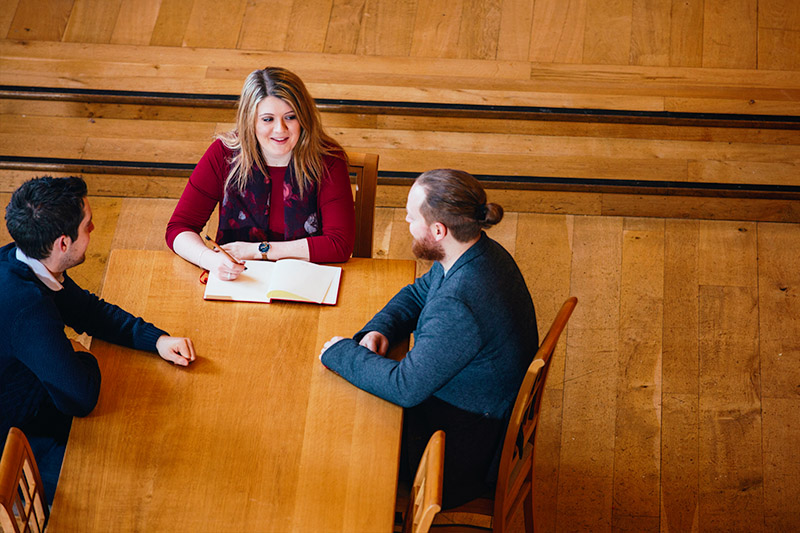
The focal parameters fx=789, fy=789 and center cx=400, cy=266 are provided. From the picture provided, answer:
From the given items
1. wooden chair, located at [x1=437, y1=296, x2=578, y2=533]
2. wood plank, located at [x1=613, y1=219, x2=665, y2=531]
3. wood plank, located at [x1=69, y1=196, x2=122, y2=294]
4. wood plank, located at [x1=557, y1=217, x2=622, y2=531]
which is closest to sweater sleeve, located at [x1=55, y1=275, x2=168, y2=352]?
wooden chair, located at [x1=437, y1=296, x2=578, y2=533]

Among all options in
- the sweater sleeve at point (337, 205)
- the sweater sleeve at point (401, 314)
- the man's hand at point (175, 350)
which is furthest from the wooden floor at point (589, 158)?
the man's hand at point (175, 350)

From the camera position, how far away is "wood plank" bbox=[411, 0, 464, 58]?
12.4 ft

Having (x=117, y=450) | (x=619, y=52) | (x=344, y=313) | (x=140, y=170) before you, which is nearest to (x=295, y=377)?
(x=344, y=313)

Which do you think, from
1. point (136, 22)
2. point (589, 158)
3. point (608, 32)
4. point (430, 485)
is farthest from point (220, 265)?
point (608, 32)

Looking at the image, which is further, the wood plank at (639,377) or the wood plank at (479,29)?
the wood plank at (479,29)

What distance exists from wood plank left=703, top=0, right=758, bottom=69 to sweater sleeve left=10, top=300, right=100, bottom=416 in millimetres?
3123

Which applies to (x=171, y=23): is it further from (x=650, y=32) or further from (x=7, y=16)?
(x=650, y=32)

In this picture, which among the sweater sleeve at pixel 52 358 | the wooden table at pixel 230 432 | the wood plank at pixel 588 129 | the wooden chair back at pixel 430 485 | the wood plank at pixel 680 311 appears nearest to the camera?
the wooden chair back at pixel 430 485

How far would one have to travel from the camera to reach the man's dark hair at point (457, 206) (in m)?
1.88

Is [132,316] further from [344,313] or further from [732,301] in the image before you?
[732,301]

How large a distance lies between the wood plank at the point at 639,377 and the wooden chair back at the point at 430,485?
1.20 metres

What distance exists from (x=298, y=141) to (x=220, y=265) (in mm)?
478

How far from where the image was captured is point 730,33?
3.79 meters

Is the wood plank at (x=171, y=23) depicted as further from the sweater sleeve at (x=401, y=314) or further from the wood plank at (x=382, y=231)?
the sweater sleeve at (x=401, y=314)
